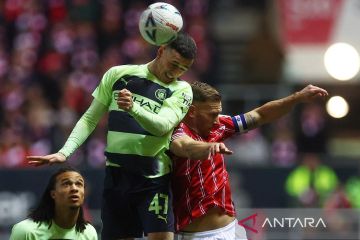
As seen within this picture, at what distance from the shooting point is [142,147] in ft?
27.2

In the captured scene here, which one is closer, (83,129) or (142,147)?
(142,147)

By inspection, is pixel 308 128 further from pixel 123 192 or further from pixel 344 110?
pixel 123 192

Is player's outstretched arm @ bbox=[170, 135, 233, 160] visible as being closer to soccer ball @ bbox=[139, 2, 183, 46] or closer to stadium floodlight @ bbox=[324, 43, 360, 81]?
soccer ball @ bbox=[139, 2, 183, 46]

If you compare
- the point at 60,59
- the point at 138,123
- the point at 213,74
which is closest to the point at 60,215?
the point at 138,123

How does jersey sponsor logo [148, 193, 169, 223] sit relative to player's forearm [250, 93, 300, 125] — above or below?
below

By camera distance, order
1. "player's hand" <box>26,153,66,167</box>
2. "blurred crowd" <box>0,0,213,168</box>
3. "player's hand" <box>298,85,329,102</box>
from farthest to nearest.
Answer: "blurred crowd" <box>0,0,213,168</box> → "player's hand" <box>298,85,329,102</box> → "player's hand" <box>26,153,66,167</box>

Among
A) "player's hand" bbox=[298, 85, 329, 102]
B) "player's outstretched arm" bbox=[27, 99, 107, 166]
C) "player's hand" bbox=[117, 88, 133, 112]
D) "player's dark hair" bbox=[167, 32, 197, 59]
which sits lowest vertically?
"player's outstretched arm" bbox=[27, 99, 107, 166]

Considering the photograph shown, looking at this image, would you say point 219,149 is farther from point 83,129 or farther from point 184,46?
point 83,129

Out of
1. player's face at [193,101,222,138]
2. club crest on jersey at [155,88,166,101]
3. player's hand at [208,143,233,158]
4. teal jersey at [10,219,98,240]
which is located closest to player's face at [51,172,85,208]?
teal jersey at [10,219,98,240]

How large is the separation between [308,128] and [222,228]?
9.34 m

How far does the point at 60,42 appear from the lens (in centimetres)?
2017

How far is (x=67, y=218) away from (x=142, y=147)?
707 mm

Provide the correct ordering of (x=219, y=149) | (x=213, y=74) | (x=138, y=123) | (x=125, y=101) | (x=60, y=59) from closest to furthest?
(x=219, y=149), (x=125, y=101), (x=138, y=123), (x=213, y=74), (x=60, y=59)

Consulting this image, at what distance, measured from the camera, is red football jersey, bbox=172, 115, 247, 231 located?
8336mm
